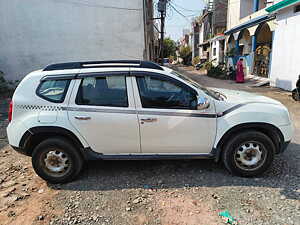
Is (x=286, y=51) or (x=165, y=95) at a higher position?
(x=286, y=51)

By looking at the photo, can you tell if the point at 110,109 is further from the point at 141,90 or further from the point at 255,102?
the point at 255,102

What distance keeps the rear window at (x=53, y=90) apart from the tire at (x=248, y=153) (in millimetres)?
2549

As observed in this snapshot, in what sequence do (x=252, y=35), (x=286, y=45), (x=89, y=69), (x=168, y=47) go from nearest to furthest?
1. (x=89, y=69)
2. (x=286, y=45)
3. (x=252, y=35)
4. (x=168, y=47)

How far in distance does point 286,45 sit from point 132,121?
10.9 m

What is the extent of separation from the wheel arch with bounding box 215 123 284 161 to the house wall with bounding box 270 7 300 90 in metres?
8.28

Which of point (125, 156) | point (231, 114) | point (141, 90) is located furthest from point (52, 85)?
point (231, 114)

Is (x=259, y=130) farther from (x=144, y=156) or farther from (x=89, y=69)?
(x=89, y=69)

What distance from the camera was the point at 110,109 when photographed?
119 inches

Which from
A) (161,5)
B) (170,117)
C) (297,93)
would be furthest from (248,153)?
(161,5)

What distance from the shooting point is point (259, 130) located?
3.20 meters

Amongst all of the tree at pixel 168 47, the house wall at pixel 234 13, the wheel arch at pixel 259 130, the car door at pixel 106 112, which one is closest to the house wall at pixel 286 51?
the wheel arch at pixel 259 130

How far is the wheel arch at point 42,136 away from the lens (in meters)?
3.07

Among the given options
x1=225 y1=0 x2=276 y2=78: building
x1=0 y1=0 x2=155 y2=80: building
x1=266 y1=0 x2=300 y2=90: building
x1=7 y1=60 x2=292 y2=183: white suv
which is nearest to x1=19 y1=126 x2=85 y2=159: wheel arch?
x1=7 y1=60 x2=292 y2=183: white suv

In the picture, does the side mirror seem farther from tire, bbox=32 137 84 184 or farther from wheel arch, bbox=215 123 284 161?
tire, bbox=32 137 84 184
